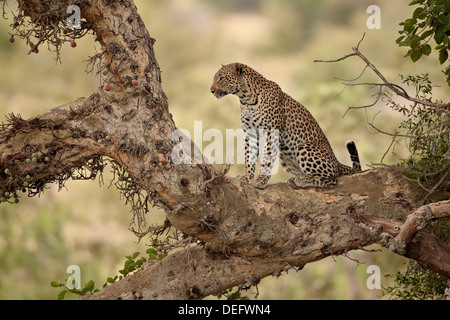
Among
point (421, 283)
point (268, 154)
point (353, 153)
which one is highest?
point (353, 153)

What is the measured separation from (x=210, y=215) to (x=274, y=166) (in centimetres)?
143

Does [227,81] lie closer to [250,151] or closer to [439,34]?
[250,151]

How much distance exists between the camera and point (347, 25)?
23641mm

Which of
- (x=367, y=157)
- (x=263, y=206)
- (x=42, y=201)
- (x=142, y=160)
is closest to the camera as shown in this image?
(x=142, y=160)

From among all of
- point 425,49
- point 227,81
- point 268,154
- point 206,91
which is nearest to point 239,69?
point 227,81

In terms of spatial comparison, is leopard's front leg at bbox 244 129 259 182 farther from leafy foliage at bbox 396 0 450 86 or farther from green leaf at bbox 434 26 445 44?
green leaf at bbox 434 26 445 44

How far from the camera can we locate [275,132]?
653cm

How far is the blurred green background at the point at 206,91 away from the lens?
15.2 m

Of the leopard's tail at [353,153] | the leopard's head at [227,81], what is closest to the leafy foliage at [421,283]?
the leopard's tail at [353,153]

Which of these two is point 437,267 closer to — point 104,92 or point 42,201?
point 104,92

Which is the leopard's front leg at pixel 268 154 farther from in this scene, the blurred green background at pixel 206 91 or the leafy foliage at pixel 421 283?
the blurred green background at pixel 206 91

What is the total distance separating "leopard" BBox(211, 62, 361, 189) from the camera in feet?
21.1

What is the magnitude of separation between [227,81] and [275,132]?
0.64 metres

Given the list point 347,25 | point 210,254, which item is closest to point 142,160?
point 210,254
